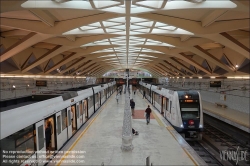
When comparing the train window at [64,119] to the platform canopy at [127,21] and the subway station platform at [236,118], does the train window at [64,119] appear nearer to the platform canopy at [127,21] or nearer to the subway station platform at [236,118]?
the platform canopy at [127,21]

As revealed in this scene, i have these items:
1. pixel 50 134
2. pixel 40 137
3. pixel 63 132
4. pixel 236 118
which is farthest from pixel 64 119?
pixel 236 118

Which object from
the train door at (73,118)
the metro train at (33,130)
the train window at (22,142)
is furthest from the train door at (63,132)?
the train window at (22,142)

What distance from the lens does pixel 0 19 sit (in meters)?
12.5

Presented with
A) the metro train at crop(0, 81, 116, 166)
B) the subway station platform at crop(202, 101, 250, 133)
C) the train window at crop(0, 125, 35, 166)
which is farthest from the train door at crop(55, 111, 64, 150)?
the subway station platform at crop(202, 101, 250, 133)

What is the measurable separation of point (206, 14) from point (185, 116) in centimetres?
642

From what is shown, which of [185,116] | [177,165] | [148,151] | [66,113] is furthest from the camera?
[185,116]

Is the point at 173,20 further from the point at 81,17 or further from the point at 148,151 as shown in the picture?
the point at 148,151

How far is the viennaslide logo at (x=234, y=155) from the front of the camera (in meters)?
10.7

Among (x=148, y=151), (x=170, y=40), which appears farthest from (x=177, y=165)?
(x=170, y=40)

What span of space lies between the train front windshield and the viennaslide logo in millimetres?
2368

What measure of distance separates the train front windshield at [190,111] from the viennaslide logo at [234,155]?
7.77ft

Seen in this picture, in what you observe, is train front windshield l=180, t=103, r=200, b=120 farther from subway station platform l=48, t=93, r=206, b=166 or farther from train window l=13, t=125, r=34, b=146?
train window l=13, t=125, r=34, b=146

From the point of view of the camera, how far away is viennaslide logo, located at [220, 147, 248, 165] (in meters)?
10.7

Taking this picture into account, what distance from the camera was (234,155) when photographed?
11227mm
